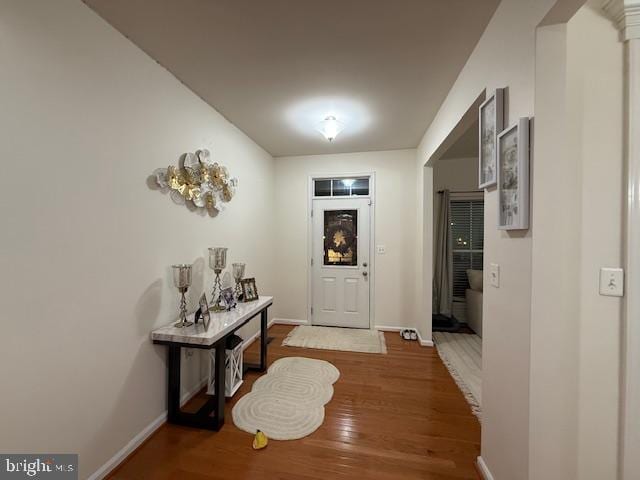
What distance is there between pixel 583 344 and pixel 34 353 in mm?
2408

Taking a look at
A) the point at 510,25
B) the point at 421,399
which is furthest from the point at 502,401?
the point at 510,25

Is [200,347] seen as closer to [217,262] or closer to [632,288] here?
[217,262]

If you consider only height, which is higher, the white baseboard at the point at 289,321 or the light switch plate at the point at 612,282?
the light switch plate at the point at 612,282

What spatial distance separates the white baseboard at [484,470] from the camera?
1.42 metres

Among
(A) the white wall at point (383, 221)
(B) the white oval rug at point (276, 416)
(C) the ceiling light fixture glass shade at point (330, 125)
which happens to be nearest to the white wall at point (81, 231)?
(B) the white oval rug at point (276, 416)

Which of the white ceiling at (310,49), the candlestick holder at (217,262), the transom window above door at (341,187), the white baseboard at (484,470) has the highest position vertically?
the white ceiling at (310,49)

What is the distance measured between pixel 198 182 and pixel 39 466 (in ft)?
6.16

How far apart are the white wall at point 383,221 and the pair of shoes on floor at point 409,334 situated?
0.17 meters

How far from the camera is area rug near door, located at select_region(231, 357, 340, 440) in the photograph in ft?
6.03

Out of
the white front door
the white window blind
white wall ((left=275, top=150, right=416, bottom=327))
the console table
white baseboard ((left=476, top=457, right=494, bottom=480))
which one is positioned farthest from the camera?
the white window blind

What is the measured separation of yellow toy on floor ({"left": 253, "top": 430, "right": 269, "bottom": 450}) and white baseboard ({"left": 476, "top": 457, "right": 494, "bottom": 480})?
4.23 ft

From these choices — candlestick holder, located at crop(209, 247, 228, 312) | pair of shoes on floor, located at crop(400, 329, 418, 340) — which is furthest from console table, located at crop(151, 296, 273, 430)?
pair of shoes on floor, located at crop(400, 329, 418, 340)

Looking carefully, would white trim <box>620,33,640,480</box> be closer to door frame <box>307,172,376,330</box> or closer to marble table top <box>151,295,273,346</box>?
marble table top <box>151,295,273,346</box>

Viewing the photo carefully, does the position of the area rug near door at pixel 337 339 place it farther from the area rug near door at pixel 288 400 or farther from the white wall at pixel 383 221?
the area rug near door at pixel 288 400
